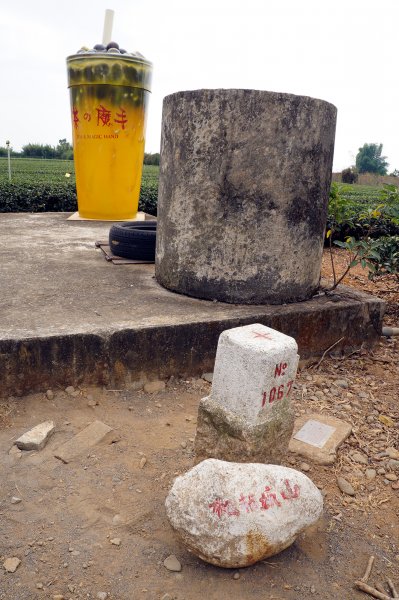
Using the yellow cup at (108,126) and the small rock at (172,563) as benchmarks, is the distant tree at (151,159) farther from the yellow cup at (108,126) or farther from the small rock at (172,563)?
the small rock at (172,563)

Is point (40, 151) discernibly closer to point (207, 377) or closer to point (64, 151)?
point (64, 151)

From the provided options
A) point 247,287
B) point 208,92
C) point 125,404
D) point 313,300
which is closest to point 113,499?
point 125,404

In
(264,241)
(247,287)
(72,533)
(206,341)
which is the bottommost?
(72,533)

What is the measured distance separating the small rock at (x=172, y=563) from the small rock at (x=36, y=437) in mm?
826

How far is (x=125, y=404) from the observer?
2590 millimetres

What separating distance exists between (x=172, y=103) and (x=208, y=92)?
0.31 meters

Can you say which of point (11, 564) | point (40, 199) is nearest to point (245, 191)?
point (11, 564)

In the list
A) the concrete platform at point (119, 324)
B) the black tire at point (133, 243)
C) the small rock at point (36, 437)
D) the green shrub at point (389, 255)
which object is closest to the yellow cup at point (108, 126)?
the black tire at point (133, 243)

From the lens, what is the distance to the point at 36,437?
219 cm

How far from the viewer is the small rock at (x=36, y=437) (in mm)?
2156

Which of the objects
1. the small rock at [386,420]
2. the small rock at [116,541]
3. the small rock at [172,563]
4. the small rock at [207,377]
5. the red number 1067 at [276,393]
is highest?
the red number 1067 at [276,393]

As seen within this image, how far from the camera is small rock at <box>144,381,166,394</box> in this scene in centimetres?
273

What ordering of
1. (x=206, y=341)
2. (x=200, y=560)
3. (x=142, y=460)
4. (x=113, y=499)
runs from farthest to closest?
(x=206, y=341) → (x=142, y=460) → (x=113, y=499) → (x=200, y=560)

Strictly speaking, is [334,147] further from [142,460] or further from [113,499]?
[113,499]
